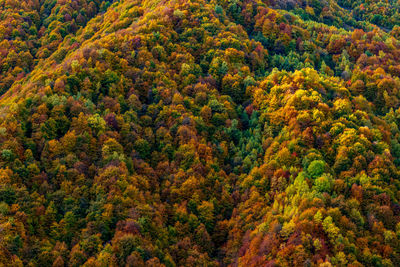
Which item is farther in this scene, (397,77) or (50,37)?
(50,37)

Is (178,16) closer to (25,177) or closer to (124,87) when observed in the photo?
(124,87)

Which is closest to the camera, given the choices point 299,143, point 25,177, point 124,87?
point 25,177

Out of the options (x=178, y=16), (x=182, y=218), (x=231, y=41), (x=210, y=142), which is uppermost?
(x=178, y=16)

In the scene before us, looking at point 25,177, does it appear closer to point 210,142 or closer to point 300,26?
point 210,142

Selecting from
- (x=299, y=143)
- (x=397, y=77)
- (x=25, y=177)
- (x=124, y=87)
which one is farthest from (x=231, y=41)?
(x=25, y=177)

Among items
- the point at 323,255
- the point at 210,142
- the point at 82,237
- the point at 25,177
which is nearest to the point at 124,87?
the point at 210,142

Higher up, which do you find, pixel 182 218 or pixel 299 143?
pixel 299 143

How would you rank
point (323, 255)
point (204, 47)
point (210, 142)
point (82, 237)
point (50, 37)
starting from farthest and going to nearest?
point (50, 37), point (204, 47), point (210, 142), point (82, 237), point (323, 255)
